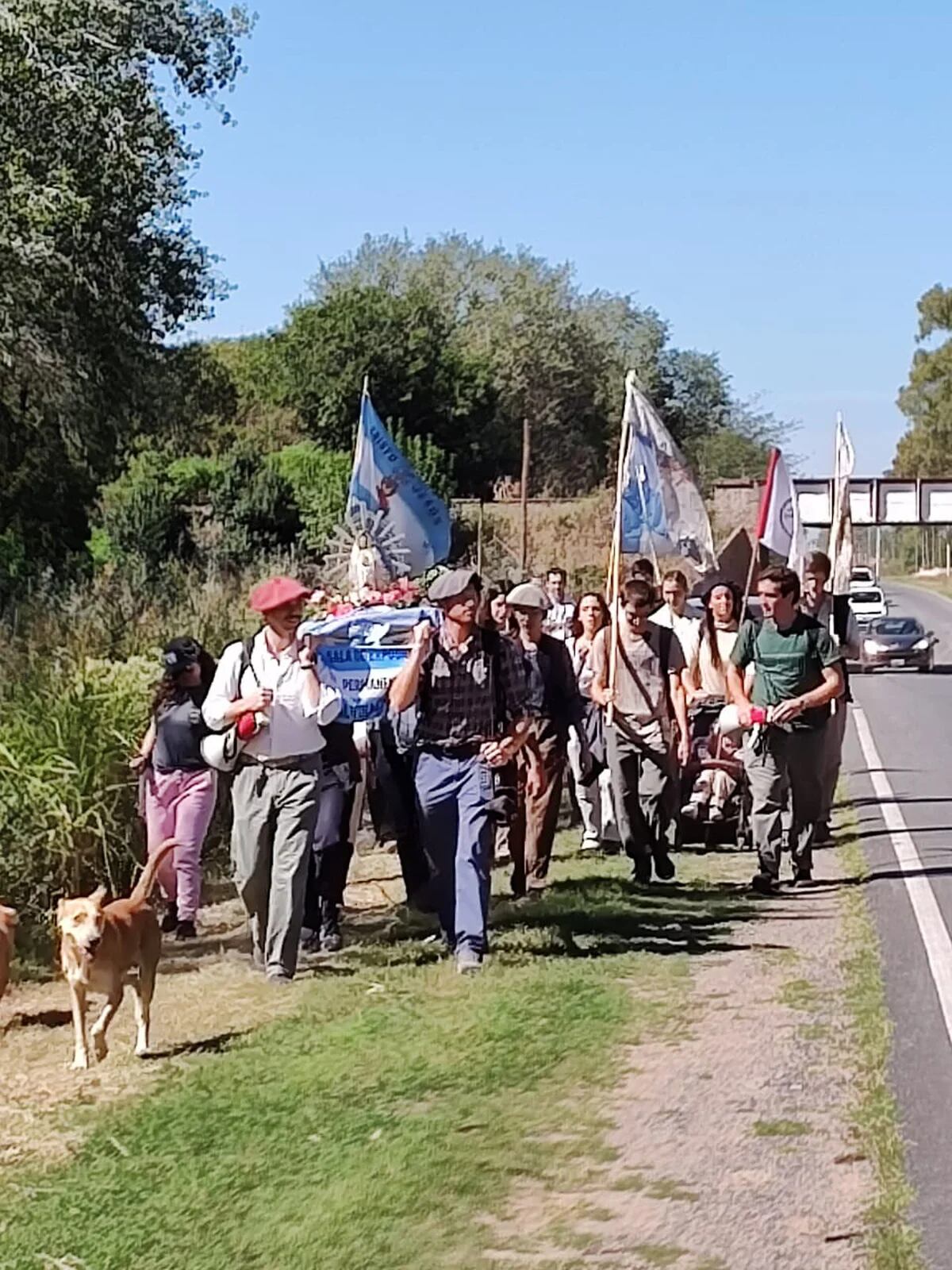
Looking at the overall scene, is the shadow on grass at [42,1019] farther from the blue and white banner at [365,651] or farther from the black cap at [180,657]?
the blue and white banner at [365,651]

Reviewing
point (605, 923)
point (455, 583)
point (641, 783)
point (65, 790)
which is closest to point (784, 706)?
point (641, 783)

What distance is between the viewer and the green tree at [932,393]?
89188 mm

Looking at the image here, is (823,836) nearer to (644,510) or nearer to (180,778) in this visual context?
(644,510)

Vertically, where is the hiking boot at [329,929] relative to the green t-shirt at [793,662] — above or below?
below

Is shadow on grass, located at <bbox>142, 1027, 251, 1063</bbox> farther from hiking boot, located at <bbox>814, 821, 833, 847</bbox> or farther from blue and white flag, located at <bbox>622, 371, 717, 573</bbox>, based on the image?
hiking boot, located at <bbox>814, 821, 833, 847</bbox>

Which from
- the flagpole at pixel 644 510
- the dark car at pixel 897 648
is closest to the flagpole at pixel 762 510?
the flagpole at pixel 644 510

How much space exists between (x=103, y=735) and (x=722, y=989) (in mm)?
3955

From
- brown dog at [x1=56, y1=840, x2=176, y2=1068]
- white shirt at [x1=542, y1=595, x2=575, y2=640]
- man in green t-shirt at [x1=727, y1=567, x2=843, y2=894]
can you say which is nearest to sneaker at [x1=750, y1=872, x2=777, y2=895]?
man in green t-shirt at [x1=727, y1=567, x2=843, y2=894]

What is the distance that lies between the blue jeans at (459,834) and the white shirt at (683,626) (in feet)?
14.4

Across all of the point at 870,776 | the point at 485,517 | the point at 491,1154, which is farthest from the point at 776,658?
the point at 485,517

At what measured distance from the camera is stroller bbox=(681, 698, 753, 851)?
1333 centimetres

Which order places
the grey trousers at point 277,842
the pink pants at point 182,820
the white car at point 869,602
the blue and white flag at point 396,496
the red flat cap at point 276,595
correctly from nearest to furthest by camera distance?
the red flat cap at point 276,595
the grey trousers at point 277,842
the pink pants at point 182,820
the blue and white flag at point 396,496
the white car at point 869,602

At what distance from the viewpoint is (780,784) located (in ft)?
37.4

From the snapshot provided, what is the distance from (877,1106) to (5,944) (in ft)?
10.6
